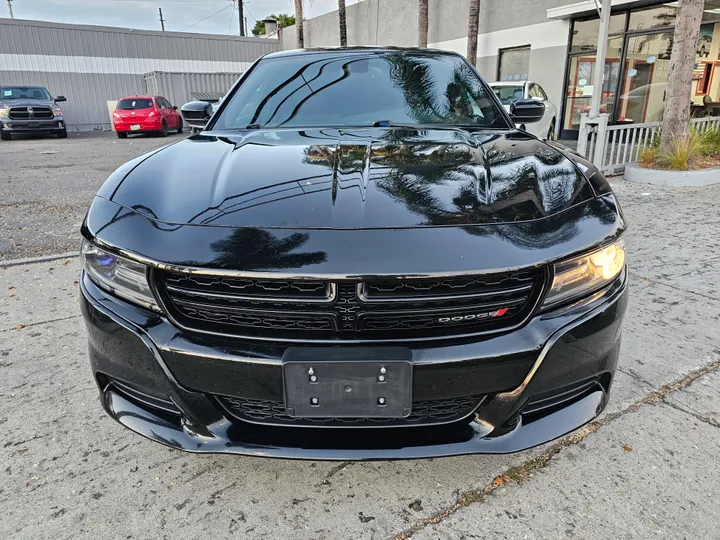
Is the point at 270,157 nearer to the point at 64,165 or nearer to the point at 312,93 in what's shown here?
the point at 312,93

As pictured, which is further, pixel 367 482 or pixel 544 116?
pixel 544 116

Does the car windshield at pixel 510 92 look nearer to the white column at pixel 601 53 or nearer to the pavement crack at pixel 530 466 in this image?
the white column at pixel 601 53

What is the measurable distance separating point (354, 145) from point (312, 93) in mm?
843

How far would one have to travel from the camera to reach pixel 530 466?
6.11ft

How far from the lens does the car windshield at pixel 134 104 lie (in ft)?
60.0

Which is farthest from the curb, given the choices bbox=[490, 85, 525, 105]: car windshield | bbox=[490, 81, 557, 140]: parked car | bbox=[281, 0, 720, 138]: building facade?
bbox=[281, 0, 720, 138]: building facade

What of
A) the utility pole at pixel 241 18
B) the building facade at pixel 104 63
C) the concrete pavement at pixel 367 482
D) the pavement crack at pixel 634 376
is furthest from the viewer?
the utility pole at pixel 241 18

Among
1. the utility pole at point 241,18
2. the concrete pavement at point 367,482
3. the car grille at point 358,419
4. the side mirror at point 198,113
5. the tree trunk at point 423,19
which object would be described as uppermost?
the utility pole at point 241,18

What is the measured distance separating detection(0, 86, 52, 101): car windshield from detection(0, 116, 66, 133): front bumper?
998 mm

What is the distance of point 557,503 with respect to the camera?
169 cm

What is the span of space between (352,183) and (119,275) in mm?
750

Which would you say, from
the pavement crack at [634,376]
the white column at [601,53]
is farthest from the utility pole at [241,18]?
the pavement crack at [634,376]

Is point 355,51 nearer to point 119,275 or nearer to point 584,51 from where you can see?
point 119,275

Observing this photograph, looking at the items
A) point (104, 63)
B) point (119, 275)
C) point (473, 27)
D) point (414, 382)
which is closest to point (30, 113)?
point (104, 63)
